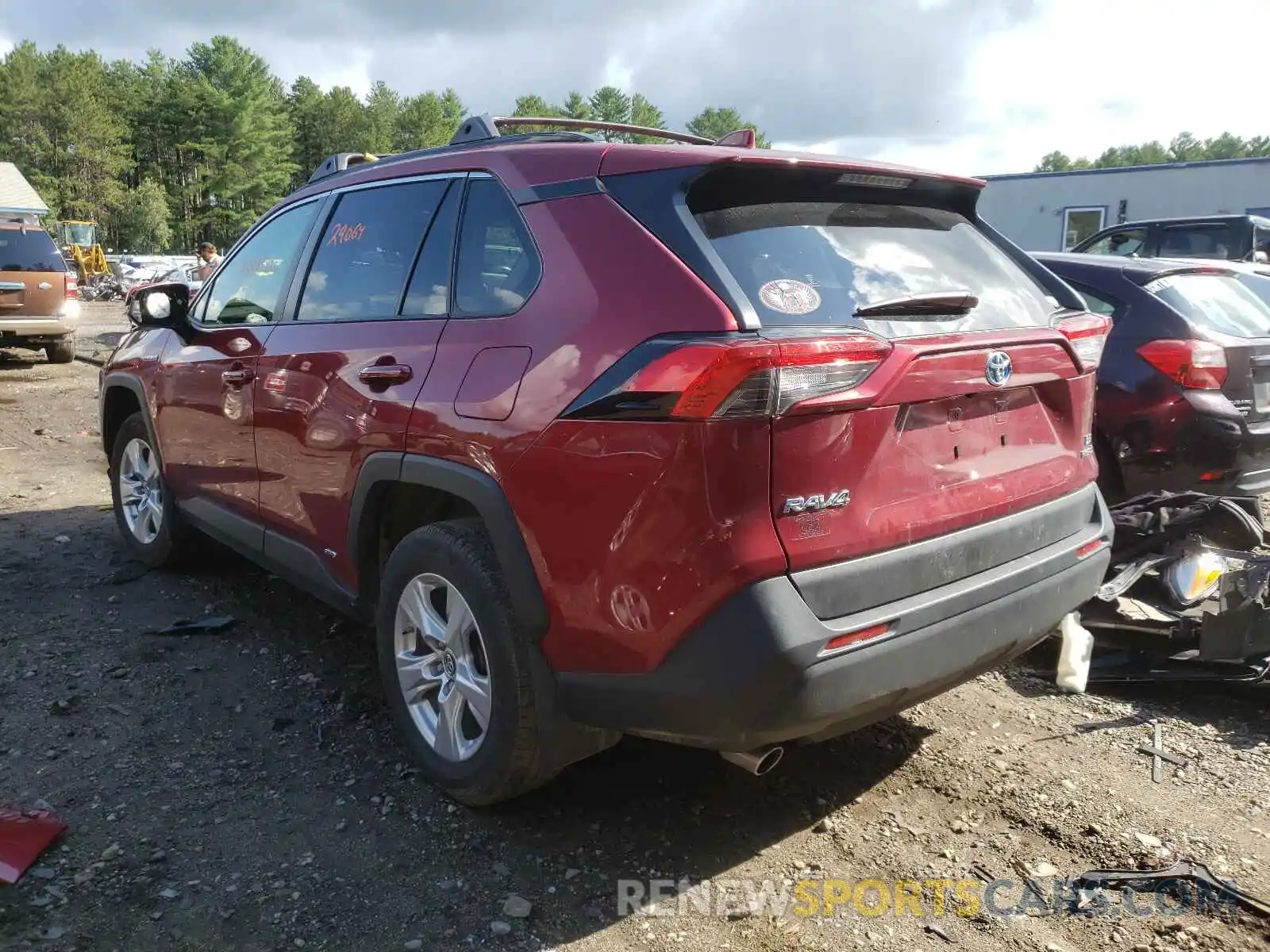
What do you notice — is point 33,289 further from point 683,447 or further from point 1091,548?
point 1091,548

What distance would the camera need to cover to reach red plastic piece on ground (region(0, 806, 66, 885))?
2633 mm

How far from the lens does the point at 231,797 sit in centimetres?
306

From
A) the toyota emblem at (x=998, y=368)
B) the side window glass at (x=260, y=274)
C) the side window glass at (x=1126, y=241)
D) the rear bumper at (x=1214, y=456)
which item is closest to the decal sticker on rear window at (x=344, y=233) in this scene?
the side window glass at (x=260, y=274)

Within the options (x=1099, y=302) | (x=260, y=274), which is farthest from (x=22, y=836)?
(x=1099, y=302)

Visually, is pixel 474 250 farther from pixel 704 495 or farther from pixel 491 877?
pixel 491 877

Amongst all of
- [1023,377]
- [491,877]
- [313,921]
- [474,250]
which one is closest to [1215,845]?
[1023,377]

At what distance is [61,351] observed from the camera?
15164 millimetres

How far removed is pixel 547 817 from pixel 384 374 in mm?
1433

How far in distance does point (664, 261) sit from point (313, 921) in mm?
1865

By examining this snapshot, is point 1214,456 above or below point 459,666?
above

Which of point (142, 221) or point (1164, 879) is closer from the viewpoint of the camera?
point (1164, 879)

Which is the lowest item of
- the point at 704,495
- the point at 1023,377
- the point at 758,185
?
the point at 704,495

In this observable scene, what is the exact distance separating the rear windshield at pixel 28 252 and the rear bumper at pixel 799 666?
14750mm

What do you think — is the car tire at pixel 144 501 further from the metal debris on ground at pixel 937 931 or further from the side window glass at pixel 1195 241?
the side window glass at pixel 1195 241
